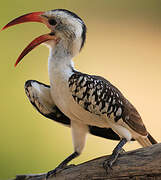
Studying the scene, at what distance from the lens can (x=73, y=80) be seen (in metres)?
1.40

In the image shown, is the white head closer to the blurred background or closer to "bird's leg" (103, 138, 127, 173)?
"bird's leg" (103, 138, 127, 173)

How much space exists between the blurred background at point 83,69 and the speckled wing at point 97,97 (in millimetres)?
1035

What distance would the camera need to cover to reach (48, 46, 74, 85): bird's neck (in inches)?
56.4

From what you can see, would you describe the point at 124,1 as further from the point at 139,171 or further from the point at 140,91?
the point at 139,171

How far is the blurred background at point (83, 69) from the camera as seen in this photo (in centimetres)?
243

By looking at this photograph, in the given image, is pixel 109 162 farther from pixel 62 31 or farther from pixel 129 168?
pixel 62 31

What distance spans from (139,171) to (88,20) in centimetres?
148

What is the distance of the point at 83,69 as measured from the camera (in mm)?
2465

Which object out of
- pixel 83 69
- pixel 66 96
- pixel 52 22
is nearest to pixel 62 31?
pixel 52 22

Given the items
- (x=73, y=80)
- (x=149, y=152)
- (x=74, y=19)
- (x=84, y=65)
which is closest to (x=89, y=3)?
(x=84, y=65)

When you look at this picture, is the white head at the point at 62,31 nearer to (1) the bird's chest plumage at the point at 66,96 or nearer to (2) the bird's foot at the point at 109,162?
(1) the bird's chest plumage at the point at 66,96

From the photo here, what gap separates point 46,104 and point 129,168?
0.42 m

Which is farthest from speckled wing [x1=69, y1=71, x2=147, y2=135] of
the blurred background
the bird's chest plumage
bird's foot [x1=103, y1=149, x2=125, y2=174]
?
the blurred background

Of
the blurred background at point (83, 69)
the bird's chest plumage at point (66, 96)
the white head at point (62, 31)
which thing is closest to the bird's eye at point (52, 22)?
the white head at point (62, 31)
